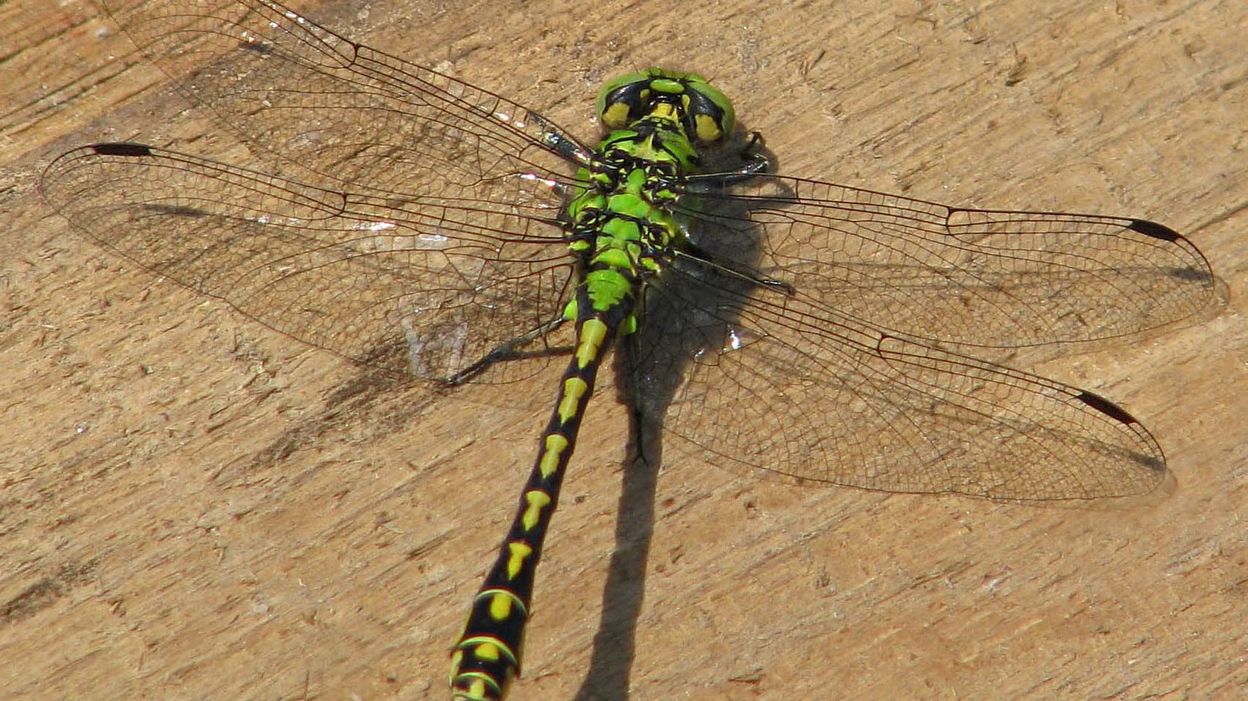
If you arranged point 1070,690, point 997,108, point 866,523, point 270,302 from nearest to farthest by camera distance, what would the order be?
1. point 1070,690
2. point 866,523
3. point 270,302
4. point 997,108

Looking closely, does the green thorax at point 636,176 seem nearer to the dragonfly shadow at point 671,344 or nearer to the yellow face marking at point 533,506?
the dragonfly shadow at point 671,344

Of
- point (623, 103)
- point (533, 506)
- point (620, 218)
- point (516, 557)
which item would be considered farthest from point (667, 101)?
point (516, 557)

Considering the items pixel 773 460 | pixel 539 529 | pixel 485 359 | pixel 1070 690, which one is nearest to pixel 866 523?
pixel 773 460

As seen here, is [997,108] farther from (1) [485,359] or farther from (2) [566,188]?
(1) [485,359]

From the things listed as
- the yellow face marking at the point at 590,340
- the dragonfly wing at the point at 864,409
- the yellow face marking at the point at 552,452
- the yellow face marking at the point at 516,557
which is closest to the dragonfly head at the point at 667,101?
the dragonfly wing at the point at 864,409

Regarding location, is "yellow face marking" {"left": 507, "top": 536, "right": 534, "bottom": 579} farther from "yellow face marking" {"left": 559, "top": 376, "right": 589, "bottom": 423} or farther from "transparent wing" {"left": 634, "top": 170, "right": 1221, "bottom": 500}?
"transparent wing" {"left": 634, "top": 170, "right": 1221, "bottom": 500}
